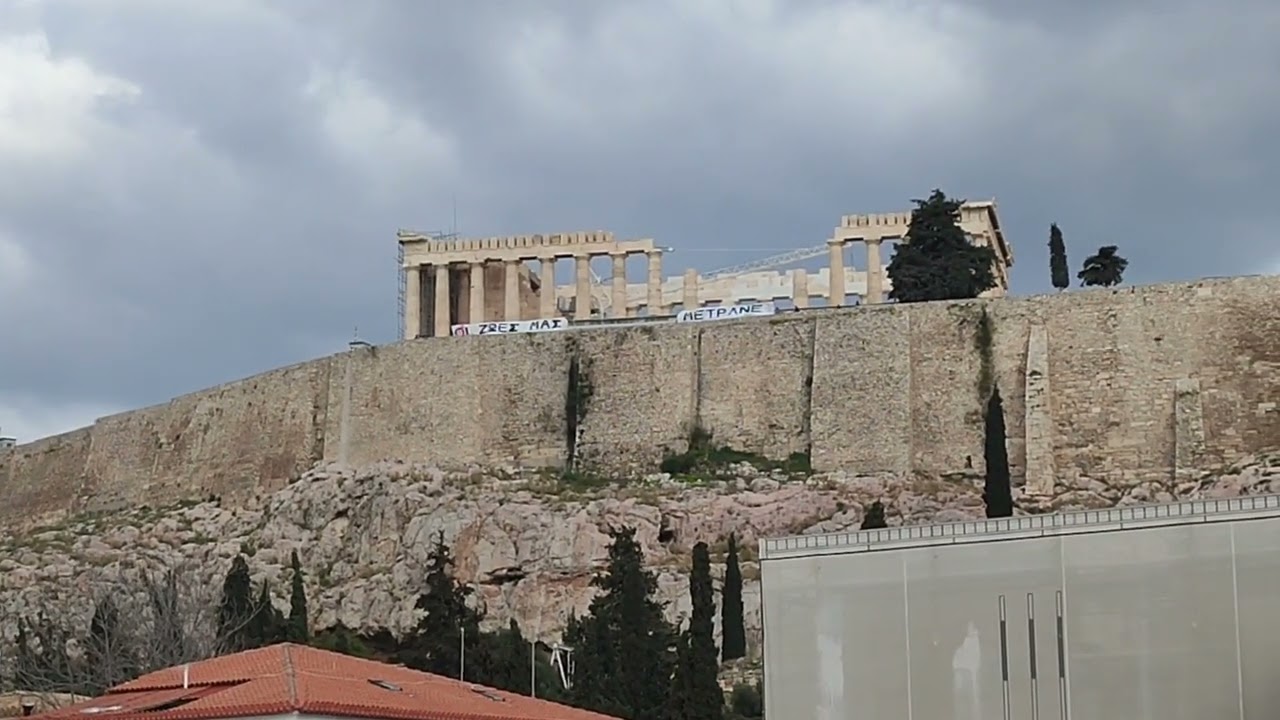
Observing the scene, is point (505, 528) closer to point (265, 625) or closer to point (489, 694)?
point (265, 625)

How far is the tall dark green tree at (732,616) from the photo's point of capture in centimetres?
4803

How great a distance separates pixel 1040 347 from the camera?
182 ft

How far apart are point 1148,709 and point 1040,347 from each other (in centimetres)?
2523

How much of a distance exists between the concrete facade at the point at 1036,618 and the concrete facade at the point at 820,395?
21.8 metres

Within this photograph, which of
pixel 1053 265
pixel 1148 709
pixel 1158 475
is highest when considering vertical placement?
pixel 1053 265

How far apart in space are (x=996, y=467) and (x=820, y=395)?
700 centimetres

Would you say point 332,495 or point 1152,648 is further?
point 332,495

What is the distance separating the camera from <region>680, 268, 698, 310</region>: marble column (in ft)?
228

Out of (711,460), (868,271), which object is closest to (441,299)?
(868,271)

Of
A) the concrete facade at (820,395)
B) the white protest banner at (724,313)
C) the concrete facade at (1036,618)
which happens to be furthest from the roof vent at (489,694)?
the white protest banner at (724,313)

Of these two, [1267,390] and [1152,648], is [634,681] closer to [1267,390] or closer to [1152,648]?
[1152,648]

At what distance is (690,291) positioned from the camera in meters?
69.8

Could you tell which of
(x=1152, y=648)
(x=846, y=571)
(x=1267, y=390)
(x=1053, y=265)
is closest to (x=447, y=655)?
(x=846, y=571)

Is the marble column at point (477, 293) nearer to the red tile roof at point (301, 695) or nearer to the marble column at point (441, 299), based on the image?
the marble column at point (441, 299)
